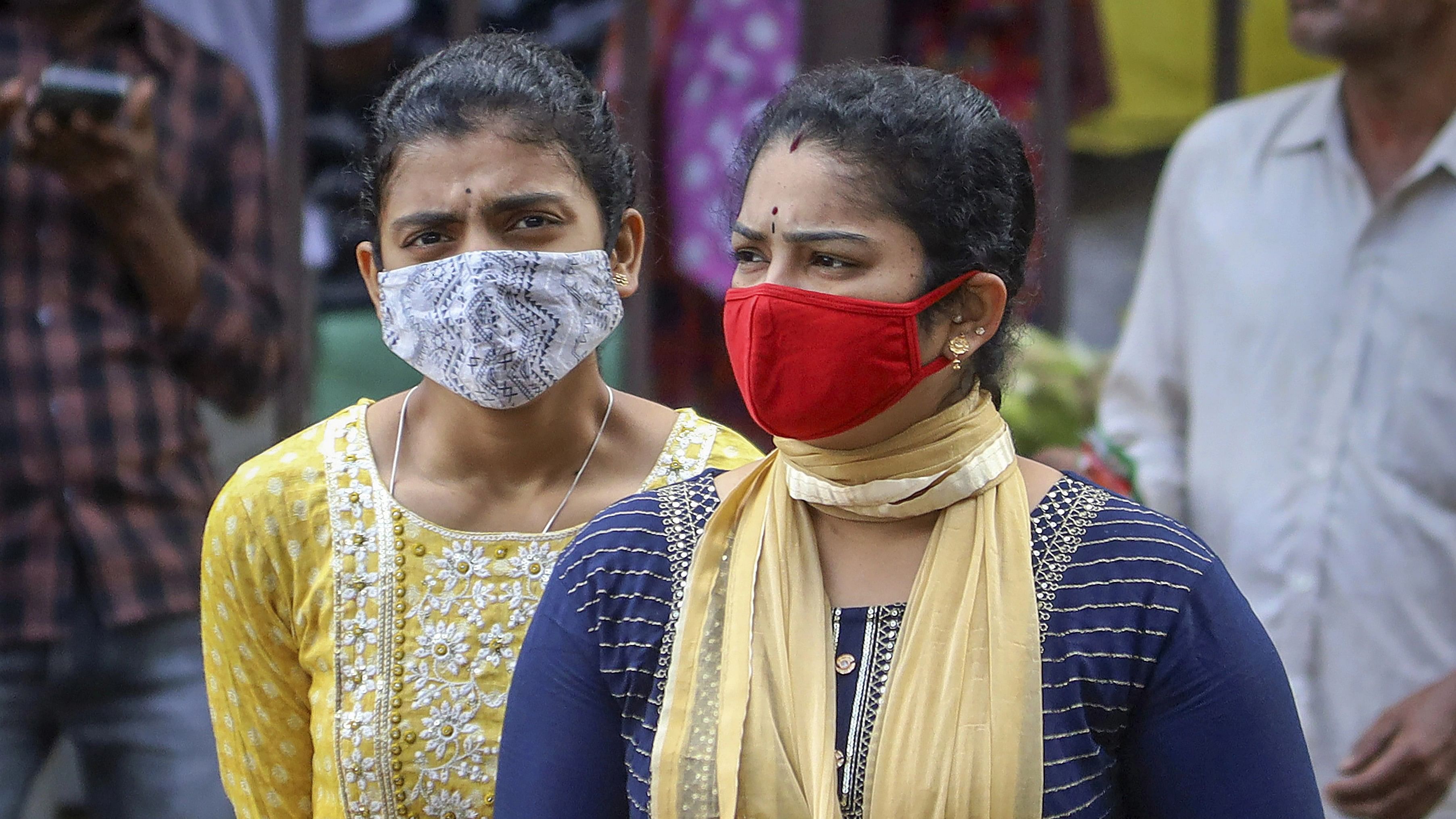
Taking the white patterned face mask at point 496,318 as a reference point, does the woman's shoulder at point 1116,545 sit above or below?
below

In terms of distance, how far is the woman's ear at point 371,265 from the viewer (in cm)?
222

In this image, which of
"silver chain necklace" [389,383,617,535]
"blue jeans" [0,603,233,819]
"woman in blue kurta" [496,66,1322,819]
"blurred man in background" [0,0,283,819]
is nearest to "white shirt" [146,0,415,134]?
"blurred man in background" [0,0,283,819]

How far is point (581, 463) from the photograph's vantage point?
2.23 metres

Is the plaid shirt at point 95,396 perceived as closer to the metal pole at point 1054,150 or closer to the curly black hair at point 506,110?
the curly black hair at point 506,110

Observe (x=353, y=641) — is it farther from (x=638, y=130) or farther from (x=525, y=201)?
(x=638, y=130)

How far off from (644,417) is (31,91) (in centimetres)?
133

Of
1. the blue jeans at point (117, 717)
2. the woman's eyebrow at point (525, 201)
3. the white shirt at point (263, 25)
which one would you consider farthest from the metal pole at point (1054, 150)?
the blue jeans at point (117, 717)

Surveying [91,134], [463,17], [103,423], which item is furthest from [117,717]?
[463,17]

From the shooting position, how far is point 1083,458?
2.94 meters

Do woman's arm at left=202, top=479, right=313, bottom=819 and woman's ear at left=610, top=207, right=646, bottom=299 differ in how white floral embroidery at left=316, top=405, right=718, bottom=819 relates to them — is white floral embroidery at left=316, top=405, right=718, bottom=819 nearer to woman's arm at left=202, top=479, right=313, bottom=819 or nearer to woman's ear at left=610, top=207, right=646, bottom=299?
woman's arm at left=202, top=479, right=313, bottom=819

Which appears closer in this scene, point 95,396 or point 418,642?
point 418,642

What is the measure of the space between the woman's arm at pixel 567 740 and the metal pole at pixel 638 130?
200cm

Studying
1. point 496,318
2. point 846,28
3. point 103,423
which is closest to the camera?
point 496,318

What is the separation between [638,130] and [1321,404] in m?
1.67
